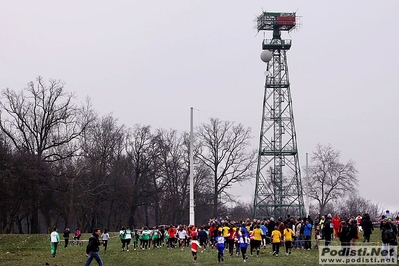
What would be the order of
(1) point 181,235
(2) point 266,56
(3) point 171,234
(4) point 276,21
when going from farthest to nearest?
(4) point 276,21, (2) point 266,56, (3) point 171,234, (1) point 181,235

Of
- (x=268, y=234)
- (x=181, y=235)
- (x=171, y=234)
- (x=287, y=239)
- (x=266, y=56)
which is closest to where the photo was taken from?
(x=287, y=239)

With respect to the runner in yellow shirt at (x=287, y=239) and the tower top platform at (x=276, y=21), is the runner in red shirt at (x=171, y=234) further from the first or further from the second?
the tower top platform at (x=276, y=21)

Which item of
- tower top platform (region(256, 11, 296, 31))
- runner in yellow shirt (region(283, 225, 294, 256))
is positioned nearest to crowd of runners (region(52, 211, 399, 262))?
runner in yellow shirt (region(283, 225, 294, 256))

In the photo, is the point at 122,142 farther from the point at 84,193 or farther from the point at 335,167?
the point at 335,167

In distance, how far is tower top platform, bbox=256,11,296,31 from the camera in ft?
223

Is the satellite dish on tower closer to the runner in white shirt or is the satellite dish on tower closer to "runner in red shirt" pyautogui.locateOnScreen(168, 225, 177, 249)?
"runner in red shirt" pyautogui.locateOnScreen(168, 225, 177, 249)

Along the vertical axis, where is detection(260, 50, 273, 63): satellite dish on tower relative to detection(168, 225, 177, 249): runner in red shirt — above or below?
above

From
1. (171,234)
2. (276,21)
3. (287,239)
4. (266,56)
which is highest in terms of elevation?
(276,21)

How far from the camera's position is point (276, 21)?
2685 inches

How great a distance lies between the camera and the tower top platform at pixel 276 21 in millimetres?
68000

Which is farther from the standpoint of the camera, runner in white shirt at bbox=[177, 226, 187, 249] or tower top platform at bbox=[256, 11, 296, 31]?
tower top platform at bbox=[256, 11, 296, 31]

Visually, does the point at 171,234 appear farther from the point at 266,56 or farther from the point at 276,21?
the point at 276,21

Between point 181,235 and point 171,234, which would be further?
point 171,234

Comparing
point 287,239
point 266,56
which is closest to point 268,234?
point 287,239
